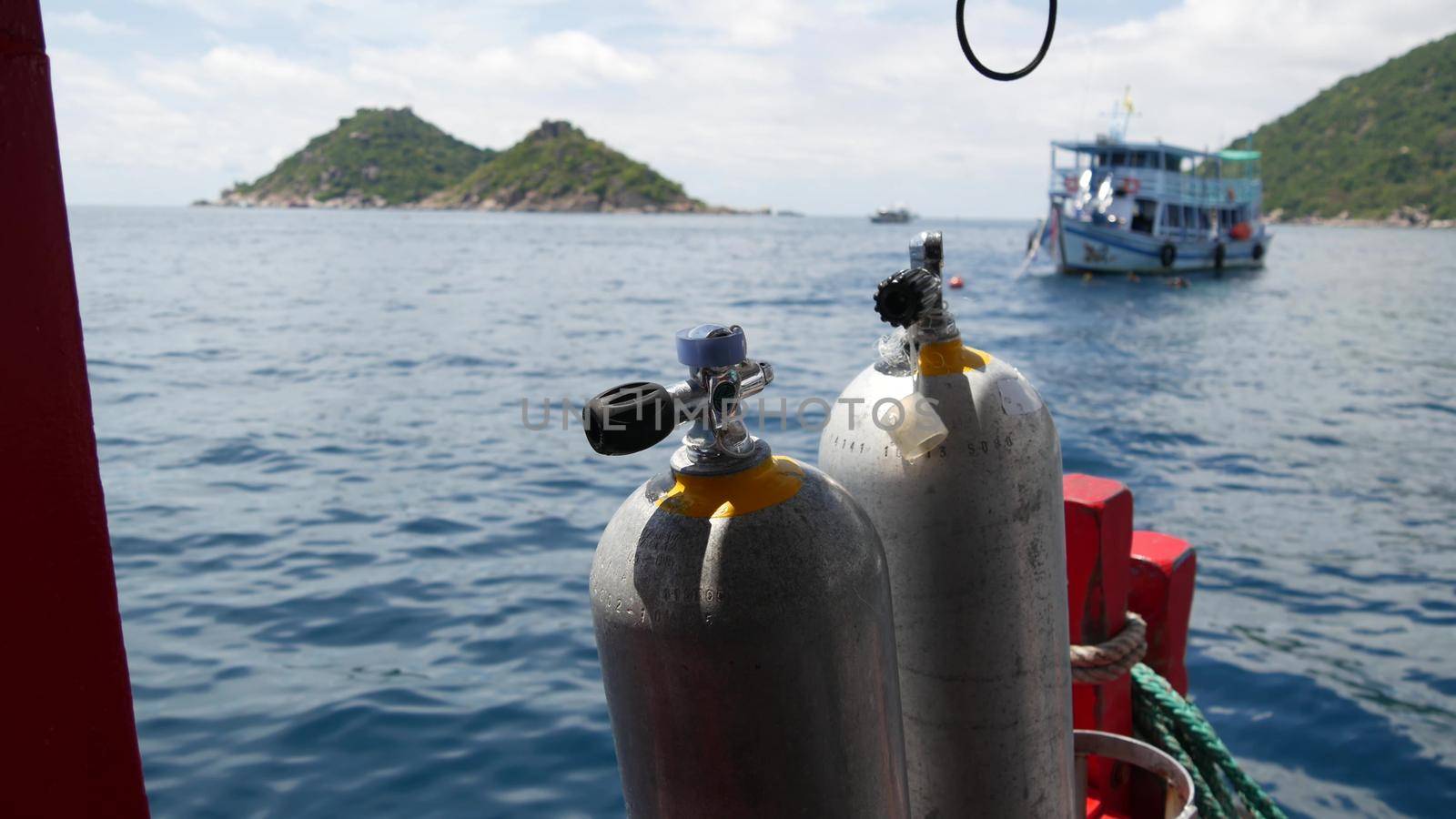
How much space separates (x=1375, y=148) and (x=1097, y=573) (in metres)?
147

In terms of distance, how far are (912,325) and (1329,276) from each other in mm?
48552

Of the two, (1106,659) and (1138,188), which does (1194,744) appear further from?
(1138,188)

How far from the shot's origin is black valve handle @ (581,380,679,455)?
1267mm

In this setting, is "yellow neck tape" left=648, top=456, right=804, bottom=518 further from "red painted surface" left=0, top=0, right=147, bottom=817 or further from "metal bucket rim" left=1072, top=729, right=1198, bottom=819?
"metal bucket rim" left=1072, top=729, right=1198, bottom=819

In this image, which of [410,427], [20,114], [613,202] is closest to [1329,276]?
[410,427]

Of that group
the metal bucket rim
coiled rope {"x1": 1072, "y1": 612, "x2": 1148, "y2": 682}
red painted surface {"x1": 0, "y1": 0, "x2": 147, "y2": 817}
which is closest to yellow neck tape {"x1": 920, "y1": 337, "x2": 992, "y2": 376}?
the metal bucket rim

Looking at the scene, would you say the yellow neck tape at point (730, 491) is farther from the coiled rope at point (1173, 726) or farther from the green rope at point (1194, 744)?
the green rope at point (1194, 744)

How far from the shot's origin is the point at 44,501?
902 millimetres

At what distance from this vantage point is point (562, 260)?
49.1 meters

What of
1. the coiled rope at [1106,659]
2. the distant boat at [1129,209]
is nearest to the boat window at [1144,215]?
the distant boat at [1129,209]

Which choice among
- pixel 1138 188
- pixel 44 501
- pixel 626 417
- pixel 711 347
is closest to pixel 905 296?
pixel 711 347

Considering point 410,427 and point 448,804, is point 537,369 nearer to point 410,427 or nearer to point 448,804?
point 410,427

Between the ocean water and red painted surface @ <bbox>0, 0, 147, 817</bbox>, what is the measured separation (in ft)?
6.72

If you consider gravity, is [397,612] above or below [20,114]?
below
